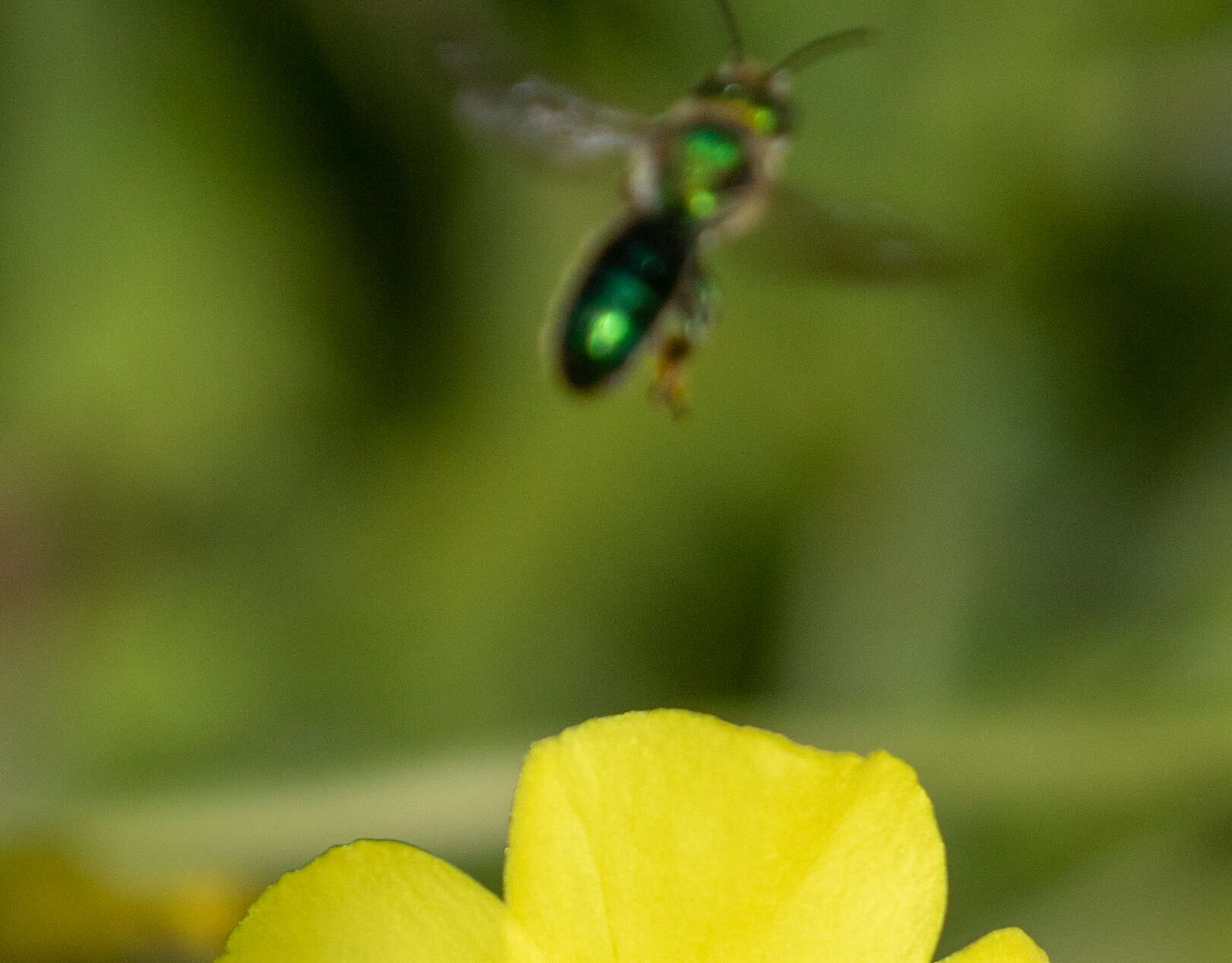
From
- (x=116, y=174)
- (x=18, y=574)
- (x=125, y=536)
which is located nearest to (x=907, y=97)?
(x=116, y=174)

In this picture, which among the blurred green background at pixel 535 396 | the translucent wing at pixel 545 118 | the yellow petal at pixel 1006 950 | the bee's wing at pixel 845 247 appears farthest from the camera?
the blurred green background at pixel 535 396

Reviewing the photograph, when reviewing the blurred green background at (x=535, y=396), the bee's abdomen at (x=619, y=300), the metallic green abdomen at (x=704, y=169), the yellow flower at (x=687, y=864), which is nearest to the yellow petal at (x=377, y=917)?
the yellow flower at (x=687, y=864)

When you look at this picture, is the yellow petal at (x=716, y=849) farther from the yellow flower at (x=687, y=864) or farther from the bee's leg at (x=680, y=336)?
the bee's leg at (x=680, y=336)

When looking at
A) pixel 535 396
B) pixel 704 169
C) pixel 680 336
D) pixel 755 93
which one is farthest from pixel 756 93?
pixel 535 396

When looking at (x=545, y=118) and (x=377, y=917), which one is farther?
(x=545, y=118)

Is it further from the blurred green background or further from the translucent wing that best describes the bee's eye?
the blurred green background

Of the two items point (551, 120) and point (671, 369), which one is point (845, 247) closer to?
point (671, 369)

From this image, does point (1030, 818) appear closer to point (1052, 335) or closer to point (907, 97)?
point (1052, 335)

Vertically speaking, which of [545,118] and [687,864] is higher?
[545,118]
